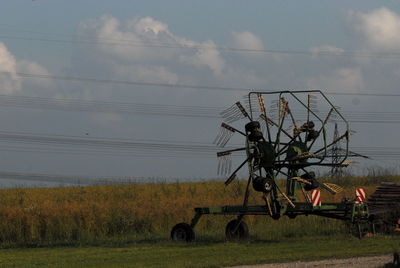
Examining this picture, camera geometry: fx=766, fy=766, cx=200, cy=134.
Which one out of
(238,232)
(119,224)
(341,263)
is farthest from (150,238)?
(341,263)

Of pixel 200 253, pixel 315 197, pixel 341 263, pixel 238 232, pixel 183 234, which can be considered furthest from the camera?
pixel 315 197

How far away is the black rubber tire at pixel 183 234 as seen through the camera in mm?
28109

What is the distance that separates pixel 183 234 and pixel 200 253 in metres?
4.98

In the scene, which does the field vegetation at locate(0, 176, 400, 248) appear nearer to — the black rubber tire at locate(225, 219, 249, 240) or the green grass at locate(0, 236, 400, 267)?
the black rubber tire at locate(225, 219, 249, 240)

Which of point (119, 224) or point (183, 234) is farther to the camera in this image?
point (119, 224)

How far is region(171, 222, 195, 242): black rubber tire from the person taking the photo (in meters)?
28.1

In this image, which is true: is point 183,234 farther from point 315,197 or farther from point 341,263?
point 341,263

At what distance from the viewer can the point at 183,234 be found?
28281 millimetres

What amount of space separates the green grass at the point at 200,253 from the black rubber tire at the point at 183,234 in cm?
72

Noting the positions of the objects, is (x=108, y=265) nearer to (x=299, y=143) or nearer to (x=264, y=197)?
(x=264, y=197)

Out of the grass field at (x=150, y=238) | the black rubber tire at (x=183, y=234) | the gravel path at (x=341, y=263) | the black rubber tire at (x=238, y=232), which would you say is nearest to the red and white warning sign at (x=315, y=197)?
the grass field at (x=150, y=238)

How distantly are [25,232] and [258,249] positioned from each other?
14.0 meters

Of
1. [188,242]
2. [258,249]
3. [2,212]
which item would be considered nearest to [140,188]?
[2,212]

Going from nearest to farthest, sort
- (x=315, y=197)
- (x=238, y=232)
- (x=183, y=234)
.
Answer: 1. (x=183, y=234)
2. (x=238, y=232)
3. (x=315, y=197)
